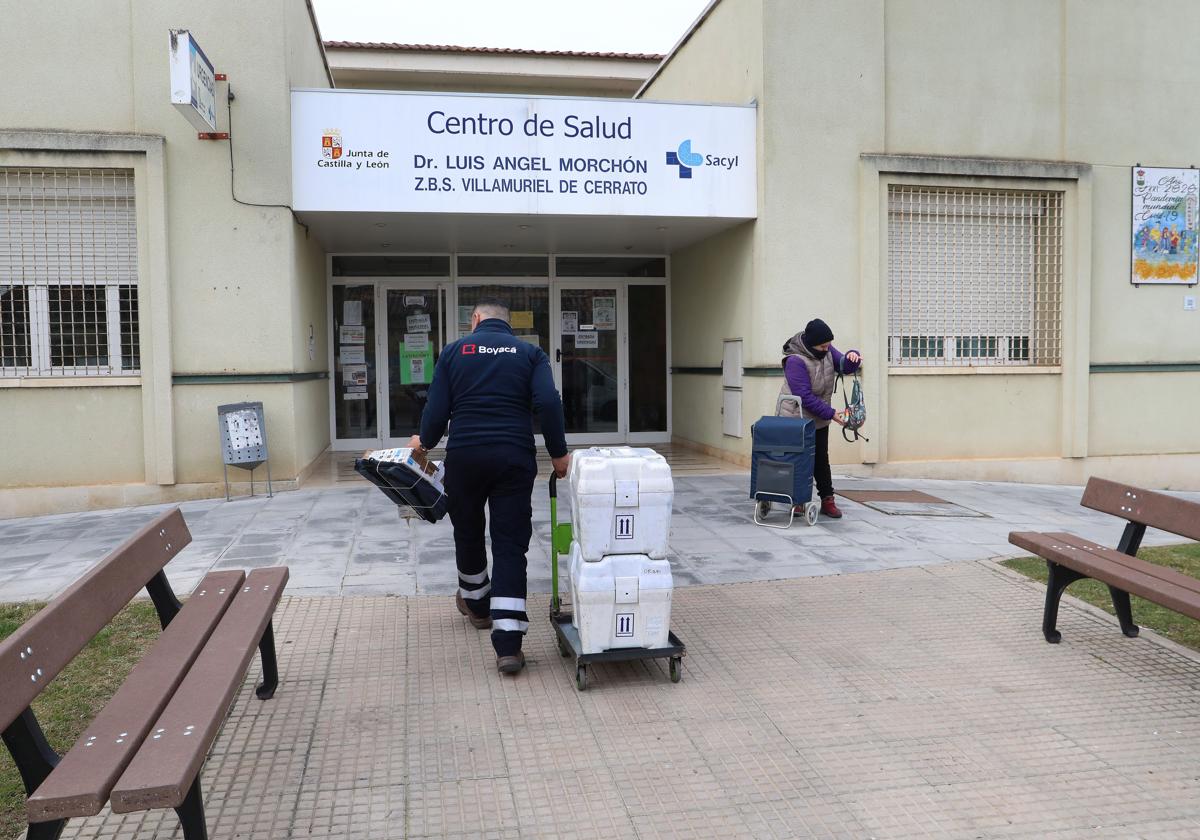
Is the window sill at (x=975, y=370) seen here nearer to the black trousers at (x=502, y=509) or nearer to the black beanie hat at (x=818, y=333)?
the black beanie hat at (x=818, y=333)

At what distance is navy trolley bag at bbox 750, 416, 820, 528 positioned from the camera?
762cm

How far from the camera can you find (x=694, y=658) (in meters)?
4.81

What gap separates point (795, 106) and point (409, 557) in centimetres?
643

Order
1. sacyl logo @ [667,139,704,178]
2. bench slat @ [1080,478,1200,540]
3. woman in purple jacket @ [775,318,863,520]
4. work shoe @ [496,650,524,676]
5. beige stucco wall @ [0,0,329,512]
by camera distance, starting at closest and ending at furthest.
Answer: work shoe @ [496,650,524,676]
bench slat @ [1080,478,1200,540]
woman in purple jacket @ [775,318,863,520]
beige stucco wall @ [0,0,329,512]
sacyl logo @ [667,139,704,178]

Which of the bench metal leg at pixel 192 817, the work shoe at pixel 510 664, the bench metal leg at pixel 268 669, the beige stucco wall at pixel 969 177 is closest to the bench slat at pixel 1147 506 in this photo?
the work shoe at pixel 510 664

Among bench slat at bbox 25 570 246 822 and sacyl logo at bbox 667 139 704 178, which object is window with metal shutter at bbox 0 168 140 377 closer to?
sacyl logo at bbox 667 139 704 178

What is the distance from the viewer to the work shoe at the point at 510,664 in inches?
177

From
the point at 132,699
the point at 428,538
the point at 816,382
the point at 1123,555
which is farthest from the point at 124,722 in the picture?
the point at 816,382

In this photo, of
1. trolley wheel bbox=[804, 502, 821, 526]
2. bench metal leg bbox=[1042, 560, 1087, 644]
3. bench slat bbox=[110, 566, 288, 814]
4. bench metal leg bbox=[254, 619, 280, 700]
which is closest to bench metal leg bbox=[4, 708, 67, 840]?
bench slat bbox=[110, 566, 288, 814]

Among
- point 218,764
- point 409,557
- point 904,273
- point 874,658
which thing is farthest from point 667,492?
point 904,273

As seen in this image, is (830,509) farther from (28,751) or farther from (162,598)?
(28,751)

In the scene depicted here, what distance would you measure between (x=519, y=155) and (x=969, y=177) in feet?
16.3

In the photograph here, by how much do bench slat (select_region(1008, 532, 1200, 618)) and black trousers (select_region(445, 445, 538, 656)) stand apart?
2.75 metres

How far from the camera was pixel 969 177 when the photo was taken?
1047 centimetres
